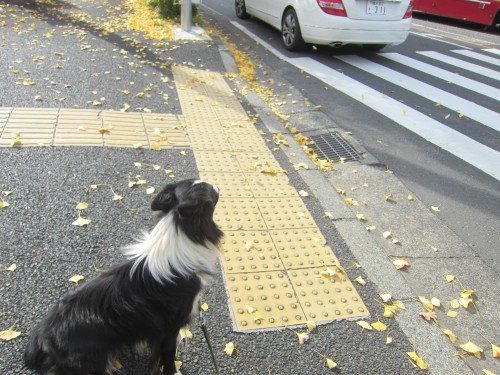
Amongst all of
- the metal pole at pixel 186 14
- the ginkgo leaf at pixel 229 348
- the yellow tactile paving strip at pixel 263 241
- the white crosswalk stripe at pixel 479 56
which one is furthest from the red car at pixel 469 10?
the ginkgo leaf at pixel 229 348

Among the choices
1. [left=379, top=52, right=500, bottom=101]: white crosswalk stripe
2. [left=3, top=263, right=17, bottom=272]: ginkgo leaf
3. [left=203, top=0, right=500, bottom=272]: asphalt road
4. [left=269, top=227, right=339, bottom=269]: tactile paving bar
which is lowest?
[left=3, top=263, right=17, bottom=272]: ginkgo leaf

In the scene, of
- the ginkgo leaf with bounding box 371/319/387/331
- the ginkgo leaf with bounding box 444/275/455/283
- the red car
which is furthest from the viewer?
the red car

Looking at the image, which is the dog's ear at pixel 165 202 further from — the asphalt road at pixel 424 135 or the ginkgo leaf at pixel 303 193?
the asphalt road at pixel 424 135

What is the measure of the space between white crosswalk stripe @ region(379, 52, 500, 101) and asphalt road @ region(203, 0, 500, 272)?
0.56ft

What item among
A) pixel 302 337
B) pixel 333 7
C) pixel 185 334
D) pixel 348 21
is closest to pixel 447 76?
pixel 348 21

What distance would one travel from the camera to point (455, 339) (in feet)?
8.35

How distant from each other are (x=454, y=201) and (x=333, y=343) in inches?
97.3

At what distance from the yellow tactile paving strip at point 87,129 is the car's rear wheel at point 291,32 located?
4506 millimetres

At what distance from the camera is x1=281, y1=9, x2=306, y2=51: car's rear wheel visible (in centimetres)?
830

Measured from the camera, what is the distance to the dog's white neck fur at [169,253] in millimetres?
1812

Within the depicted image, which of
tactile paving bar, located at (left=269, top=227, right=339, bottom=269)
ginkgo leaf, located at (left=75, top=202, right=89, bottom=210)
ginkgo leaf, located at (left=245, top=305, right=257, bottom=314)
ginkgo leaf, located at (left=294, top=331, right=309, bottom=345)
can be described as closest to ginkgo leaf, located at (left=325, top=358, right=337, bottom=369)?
ginkgo leaf, located at (left=294, top=331, right=309, bottom=345)

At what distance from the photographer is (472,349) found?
247 centimetres

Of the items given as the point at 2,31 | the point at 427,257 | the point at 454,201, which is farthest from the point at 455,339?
the point at 2,31

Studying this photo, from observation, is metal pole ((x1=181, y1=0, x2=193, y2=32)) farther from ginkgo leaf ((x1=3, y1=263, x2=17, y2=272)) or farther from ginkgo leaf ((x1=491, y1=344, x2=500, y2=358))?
ginkgo leaf ((x1=491, y1=344, x2=500, y2=358))
